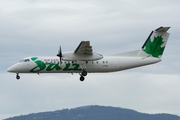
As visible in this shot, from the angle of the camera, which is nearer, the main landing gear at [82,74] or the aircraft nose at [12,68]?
the main landing gear at [82,74]

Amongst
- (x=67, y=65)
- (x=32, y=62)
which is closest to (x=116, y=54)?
(x=67, y=65)

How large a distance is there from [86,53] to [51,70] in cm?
379

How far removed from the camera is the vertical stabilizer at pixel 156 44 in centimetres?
4969

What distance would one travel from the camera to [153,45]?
50156mm

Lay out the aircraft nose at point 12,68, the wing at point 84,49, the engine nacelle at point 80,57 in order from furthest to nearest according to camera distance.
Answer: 1. the aircraft nose at point 12,68
2. the engine nacelle at point 80,57
3. the wing at point 84,49

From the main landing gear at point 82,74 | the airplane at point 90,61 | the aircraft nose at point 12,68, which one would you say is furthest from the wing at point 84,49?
the aircraft nose at point 12,68

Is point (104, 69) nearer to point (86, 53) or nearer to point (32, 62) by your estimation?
point (86, 53)

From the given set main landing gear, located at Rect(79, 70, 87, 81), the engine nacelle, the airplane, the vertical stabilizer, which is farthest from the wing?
the vertical stabilizer

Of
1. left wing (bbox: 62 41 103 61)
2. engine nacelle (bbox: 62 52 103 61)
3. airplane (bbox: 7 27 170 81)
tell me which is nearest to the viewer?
left wing (bbox: 62 41 103 61)

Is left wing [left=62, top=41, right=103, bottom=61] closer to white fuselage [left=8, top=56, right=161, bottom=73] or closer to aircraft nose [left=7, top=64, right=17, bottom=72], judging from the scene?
white fuselage [left=8, top=56, right=161, bottom=73]

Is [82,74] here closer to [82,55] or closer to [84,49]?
[82,55]

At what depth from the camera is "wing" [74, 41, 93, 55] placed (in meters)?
45.7

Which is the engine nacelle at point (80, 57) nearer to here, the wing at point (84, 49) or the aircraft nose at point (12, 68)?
the wing at point (84, 49)

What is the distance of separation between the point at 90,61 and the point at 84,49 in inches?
74.7
